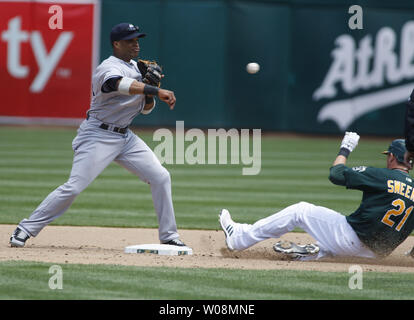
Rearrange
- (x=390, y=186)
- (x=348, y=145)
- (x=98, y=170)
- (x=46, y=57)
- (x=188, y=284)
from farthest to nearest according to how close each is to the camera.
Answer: (x=46, y=57)
(x=98, y=170)
(x=348, y=145)
(x=390, y=186)
(x=188, y=284)

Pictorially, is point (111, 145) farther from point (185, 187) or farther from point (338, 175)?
point (185, 187)

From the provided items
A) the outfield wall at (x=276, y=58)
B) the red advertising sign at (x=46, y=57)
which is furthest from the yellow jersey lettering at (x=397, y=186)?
the red advertising sign at (x=46, y=57)

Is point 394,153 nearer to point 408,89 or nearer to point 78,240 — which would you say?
point 78,240

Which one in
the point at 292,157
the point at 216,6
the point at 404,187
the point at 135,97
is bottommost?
the point at 292,157

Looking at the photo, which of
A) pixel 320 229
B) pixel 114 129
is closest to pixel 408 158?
pixel 320 229

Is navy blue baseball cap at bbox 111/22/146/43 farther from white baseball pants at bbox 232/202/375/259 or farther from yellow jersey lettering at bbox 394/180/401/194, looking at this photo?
yellow jersey lettering at bbox 394/180/401/194

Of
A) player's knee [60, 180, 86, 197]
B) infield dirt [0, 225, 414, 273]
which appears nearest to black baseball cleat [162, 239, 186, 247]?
infield dirt [0, 225, 414, 273]
